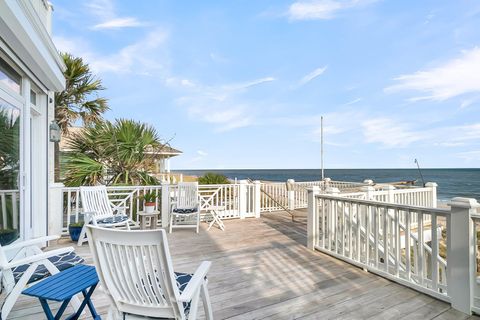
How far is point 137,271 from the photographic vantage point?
4.80 feet

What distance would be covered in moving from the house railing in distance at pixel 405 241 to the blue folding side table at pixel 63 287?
2.36m

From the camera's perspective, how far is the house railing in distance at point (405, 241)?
225 centimetres

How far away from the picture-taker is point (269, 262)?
3.49 m

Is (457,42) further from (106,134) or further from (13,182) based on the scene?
(13,182)

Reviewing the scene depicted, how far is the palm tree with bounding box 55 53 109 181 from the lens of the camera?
698cm

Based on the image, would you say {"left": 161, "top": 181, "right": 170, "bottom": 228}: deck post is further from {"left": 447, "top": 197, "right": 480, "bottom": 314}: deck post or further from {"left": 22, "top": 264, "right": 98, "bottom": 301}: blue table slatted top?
{"left": 447, "top": 197, "right": 480, "bottom": 314}: deck post

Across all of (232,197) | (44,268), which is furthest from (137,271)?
(232,197)

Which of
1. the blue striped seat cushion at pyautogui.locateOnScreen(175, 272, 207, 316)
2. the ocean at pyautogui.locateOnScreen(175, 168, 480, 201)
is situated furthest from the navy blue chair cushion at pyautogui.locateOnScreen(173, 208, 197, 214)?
the ocean at pyautogui.locateOnScreen(175, 168, 480, 201)

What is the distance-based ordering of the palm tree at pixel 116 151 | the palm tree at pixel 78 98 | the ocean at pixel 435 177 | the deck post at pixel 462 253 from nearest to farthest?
the deck post at pixel 462 253 → the palm tree at pixel 116 151 → the palm tree at pixel 78 98 → the ocean at pixel 435 177

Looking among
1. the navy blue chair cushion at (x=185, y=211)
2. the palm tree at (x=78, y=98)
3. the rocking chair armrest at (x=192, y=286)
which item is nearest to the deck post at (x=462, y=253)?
the rocking chair armrest at (x=192, y=286)

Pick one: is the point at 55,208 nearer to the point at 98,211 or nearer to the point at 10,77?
the point at 98,211

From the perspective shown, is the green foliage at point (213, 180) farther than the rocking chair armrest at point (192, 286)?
Yes

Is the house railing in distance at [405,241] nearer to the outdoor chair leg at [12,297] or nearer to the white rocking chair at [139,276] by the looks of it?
the white rocking chair at [139,276]

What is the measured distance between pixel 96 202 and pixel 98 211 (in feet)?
0.58
